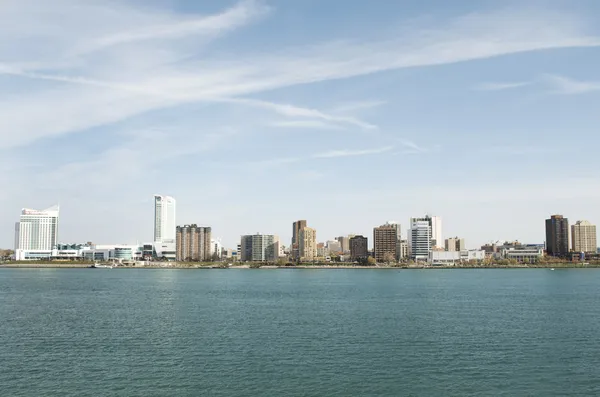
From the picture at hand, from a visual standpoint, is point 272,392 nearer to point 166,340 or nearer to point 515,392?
point 515,392

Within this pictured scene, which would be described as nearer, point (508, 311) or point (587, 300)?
point (508, 311)

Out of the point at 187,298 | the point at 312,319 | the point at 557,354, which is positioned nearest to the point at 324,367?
the point at 557,354

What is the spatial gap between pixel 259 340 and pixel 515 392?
20130 mm

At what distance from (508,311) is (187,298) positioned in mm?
43917

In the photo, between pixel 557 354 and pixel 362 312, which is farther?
pixel 362 312

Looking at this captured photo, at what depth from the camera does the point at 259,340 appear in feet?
143

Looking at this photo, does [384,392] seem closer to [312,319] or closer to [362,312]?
[312,319]

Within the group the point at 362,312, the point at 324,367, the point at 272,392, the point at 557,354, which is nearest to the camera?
the point at 272,392

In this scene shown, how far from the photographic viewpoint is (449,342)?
42969 mm

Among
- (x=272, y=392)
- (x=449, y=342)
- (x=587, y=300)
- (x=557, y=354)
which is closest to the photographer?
(x=272, y=392)

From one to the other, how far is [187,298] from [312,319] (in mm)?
31697

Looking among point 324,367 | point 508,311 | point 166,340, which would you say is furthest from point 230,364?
point 508,311

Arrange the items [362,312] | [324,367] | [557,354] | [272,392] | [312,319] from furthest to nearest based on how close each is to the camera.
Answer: [362,312] → [312,319] → [557,354] → [324,367] → [272,392]

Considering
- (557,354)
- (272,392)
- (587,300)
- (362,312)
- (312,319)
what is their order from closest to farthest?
(272,392), (557,354), (312,319), (362,312), (587,300)
